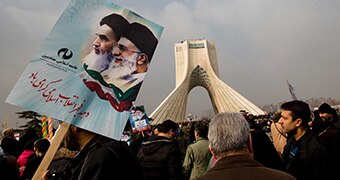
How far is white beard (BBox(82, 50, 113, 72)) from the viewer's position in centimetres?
196

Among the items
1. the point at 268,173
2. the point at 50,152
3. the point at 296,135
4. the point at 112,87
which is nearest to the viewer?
the point at 268,173

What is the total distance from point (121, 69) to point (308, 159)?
1556 mm

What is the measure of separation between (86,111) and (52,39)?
0.44m

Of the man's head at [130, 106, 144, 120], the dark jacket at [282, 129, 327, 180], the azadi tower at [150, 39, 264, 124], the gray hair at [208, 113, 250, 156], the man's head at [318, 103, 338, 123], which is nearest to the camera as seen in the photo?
the gray hair at [208, 113, 250, 156]

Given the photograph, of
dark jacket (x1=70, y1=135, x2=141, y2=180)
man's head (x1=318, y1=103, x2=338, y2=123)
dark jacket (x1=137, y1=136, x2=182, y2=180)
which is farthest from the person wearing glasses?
man's head (x1=318, y1=103, x2=338, y2=123)

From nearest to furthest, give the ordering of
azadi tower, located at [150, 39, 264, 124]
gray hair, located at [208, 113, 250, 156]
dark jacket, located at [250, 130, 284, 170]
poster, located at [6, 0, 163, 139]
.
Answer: gray hair, located at [208, 113, 250, 156] < poster, located at [6, 0, 163, 139] < dark jacket, located at [250, 130, 284, 170] < azadi tower, located at [150, 39, 264, 124]

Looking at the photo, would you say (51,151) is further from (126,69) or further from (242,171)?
(242,171)

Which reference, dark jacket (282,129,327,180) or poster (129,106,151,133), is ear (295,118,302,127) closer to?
dark jacket (282,129,327,180)

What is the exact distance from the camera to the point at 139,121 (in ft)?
25.2

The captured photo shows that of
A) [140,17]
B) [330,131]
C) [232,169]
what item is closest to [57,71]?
[140,17]

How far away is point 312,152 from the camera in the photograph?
254 cm

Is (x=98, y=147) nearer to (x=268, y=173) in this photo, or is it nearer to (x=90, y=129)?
(x=90, y=129)

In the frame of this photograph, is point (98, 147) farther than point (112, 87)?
No

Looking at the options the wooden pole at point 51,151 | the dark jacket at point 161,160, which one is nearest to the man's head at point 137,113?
the dark jacket at point 161,160
